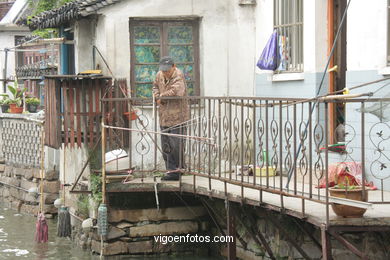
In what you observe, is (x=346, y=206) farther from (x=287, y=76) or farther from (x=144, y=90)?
(x=144, y=90)

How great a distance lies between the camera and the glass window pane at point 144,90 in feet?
49.8

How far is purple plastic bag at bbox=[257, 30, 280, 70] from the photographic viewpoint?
47.7 ft

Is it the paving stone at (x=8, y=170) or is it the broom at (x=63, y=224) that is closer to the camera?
the broom at (x=63, y=224)

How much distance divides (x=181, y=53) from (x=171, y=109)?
176 centimetres

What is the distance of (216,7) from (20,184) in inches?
355

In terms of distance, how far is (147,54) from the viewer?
1516cm

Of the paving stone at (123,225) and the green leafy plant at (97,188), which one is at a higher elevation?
the green leafy plant at (97,188)

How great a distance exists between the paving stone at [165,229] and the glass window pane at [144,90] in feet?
7.31

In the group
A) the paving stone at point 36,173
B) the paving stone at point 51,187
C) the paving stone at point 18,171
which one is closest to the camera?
the paving stone at point 51,187

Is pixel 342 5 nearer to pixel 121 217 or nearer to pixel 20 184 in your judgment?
pixel 121 217

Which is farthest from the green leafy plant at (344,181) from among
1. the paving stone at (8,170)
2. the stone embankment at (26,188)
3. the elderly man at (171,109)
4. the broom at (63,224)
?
the paving stone at (8,170)

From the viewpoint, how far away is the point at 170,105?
13.9 metres

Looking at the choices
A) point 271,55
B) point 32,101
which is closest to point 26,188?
point 32,101

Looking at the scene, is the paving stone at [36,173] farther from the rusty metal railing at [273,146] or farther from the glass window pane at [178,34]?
the glass window pane at [178,34]
